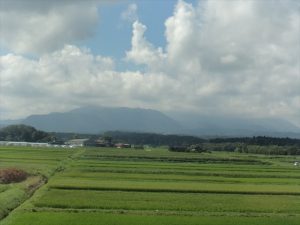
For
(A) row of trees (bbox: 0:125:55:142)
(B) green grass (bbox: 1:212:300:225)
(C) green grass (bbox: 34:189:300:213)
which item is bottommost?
(B) green grass (bbox: 1:212:300:225)

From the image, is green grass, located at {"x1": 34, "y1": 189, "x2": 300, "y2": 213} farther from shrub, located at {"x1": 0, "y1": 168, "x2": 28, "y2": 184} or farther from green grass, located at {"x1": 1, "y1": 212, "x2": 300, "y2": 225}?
shrub, located at {"x1": 0, "y1": 168, "x2": 28, "y2": 184}

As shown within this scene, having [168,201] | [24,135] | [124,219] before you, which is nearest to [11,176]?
[168,201]

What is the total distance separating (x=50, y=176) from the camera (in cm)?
3700

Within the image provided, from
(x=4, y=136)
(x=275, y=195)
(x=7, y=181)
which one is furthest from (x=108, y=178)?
(x=4, y=136)

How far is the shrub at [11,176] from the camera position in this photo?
3312cm

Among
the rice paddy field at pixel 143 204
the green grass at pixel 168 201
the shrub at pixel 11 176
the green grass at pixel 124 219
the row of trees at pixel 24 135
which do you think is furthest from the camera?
the row of trees at pixel 24 135

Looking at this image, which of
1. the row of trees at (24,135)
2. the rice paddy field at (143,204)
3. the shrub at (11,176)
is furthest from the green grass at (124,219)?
the row of trees at (24,135)

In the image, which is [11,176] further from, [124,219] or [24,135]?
[24,135]

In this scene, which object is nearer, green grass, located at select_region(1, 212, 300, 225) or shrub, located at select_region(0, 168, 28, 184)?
green grass, located at select_region(1, 212, 300, 225)

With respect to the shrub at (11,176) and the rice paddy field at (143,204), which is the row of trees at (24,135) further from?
the rice paddy field at (143,204)

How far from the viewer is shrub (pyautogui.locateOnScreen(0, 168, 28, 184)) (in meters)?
33.1

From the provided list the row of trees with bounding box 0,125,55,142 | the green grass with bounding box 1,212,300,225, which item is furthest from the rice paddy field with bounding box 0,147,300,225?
the row of trees with bounding box 0,125,55,142

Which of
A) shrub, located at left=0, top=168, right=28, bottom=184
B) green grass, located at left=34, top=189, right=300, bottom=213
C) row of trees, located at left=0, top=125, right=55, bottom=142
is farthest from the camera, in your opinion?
row of trees, located at left=0, top=125, right=55, bottom=142

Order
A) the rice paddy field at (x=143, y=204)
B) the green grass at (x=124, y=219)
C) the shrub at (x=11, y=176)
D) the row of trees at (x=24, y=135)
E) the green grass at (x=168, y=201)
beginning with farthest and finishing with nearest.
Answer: the row of trees at (x=24, y=135)
the shrub at (x=11, y=176)
the green grass at (x=168, y=201)
the rice paddy field at (x=143, y=204)
the green grass at (x=124, y=219)
